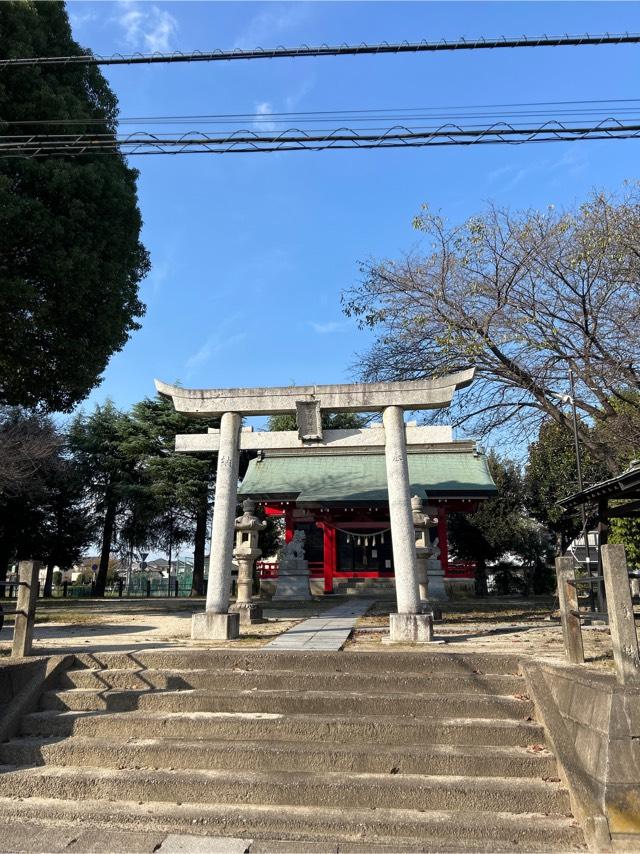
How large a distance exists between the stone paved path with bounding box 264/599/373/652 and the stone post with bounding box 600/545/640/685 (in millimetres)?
3394

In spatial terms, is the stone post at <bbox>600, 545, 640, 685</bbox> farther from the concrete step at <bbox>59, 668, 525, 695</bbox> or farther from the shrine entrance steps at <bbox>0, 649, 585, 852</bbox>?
the concrete step at <bbox>59, 668, 525, 695</bbox>

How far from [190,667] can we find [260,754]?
6.40 feet

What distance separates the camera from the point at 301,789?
451cm

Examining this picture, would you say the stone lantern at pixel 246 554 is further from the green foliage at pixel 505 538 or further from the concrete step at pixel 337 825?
the green foliage at pixel 505 538

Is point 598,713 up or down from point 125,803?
up

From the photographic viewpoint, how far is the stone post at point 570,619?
614 cm

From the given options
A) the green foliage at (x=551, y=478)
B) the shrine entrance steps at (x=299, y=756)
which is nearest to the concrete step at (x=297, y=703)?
the shrine entrance steps at (x=299, y=756)

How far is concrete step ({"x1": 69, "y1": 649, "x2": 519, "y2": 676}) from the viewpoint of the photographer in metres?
6.36

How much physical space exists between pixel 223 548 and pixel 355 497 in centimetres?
1197

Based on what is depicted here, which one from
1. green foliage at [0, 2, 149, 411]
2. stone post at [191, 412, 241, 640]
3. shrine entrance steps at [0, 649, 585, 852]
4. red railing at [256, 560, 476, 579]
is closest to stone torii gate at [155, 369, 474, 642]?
stone post at [191, 412, 241, 640]

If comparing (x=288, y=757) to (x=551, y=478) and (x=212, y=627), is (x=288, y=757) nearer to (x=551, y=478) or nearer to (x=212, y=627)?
(x=212, y=627)

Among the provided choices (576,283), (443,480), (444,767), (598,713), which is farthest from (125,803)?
(443,480)

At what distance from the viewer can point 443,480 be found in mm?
21750

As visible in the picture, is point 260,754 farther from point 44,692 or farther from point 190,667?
point 44,692
